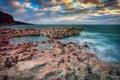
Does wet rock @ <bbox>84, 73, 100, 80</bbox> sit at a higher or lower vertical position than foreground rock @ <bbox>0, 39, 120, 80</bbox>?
lower

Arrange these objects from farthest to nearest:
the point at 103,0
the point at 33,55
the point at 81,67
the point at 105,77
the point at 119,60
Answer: the point at 103,0, the point at 119,60, the point at 33,55, the point at 81,67, the point at 105,77

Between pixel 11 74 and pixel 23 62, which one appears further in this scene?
pixel 23 62

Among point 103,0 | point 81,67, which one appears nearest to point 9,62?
point 81,67

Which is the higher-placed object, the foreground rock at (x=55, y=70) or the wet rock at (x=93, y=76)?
the foreground rock at (x=55, y=70)

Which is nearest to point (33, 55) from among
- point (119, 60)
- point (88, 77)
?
point (88, 77)

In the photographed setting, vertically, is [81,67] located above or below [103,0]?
below

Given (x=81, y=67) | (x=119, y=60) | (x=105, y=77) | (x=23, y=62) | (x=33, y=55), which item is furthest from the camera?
(x=119, y=60)

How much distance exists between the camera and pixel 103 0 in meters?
11.9

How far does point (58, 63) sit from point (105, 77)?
162cm

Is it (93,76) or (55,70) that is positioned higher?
(55,70)

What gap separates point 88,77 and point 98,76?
36 cm

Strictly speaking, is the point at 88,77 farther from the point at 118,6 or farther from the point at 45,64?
the point at 118,6

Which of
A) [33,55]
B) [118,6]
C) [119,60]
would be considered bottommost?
[119,60]

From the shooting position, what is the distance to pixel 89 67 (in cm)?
478
